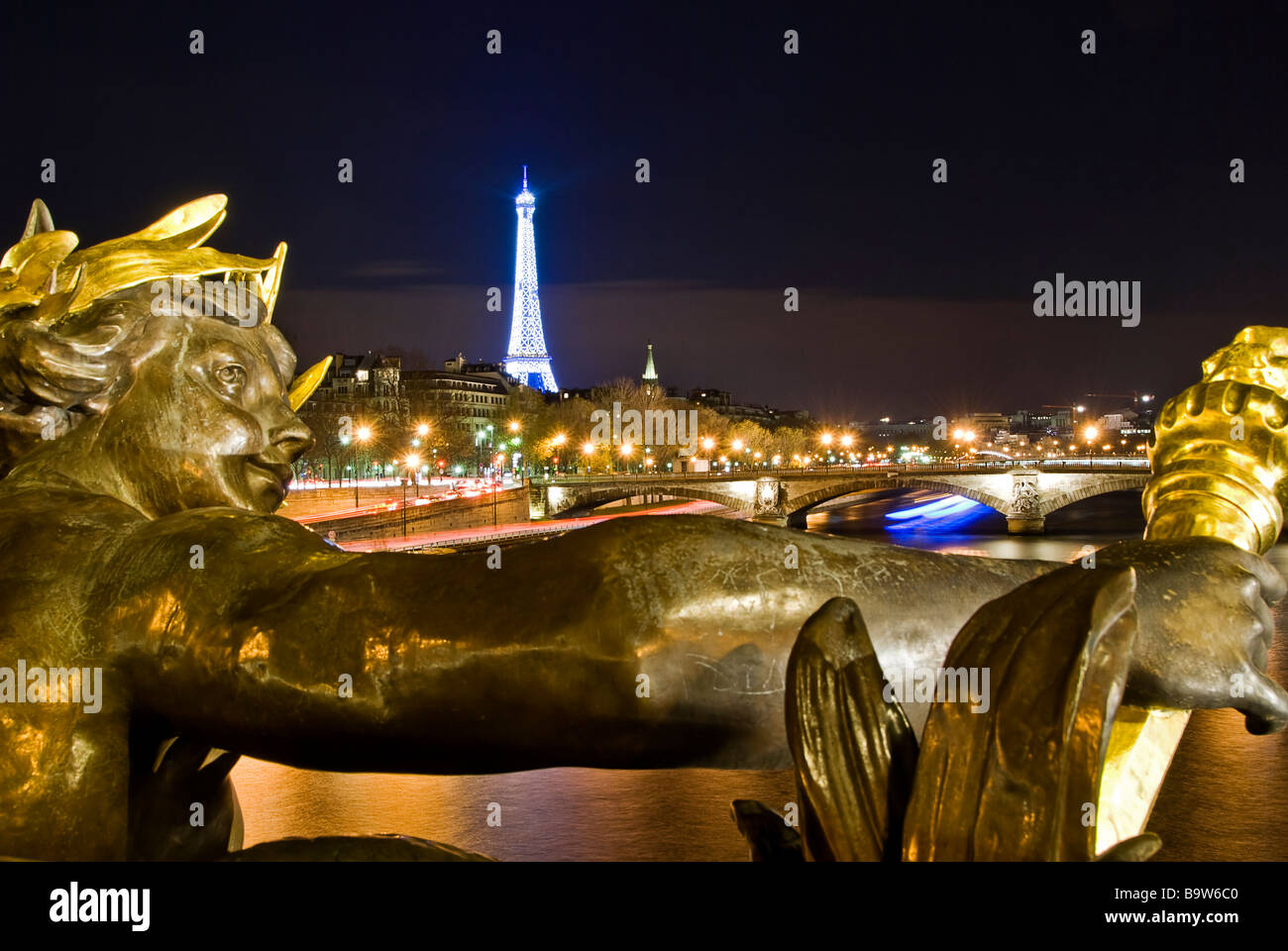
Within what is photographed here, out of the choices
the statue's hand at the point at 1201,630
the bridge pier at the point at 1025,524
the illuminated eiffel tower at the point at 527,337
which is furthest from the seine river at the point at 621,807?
the illuminated eiffel tower at the point at 527,337

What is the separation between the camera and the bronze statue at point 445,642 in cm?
110

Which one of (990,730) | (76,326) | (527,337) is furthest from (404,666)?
(527,337)

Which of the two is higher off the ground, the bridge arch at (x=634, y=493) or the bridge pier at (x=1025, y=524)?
the bridge arch at (x=634, y=493)

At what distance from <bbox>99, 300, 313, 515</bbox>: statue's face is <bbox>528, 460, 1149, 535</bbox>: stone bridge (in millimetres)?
61881

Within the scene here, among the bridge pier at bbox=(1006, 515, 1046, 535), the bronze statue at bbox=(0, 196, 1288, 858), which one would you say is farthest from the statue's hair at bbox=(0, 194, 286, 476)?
the bridge pier at bbox=(1006, 515, 1046, 535)

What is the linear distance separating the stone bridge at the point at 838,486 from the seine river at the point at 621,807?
1750 inches

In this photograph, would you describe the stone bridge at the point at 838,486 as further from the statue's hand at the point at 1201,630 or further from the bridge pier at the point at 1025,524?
the statue's hand at the point at 1201,630

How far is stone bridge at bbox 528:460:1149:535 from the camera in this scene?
6494cm

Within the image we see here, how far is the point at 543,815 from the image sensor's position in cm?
1658

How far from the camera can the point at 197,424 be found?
1.76m

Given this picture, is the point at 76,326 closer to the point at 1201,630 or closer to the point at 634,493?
the point at 1201,630

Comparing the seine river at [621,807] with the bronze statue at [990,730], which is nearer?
the bronze statue at [990,730]

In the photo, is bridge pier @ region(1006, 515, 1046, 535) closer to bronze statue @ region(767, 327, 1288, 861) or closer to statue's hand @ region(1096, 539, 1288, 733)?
statue's hand @ region(1096, 539, 1288, 733)

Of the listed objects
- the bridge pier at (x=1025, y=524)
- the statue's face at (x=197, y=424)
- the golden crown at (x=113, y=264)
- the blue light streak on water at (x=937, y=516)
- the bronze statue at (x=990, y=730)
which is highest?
the golden crown at (x=113, y=264)
